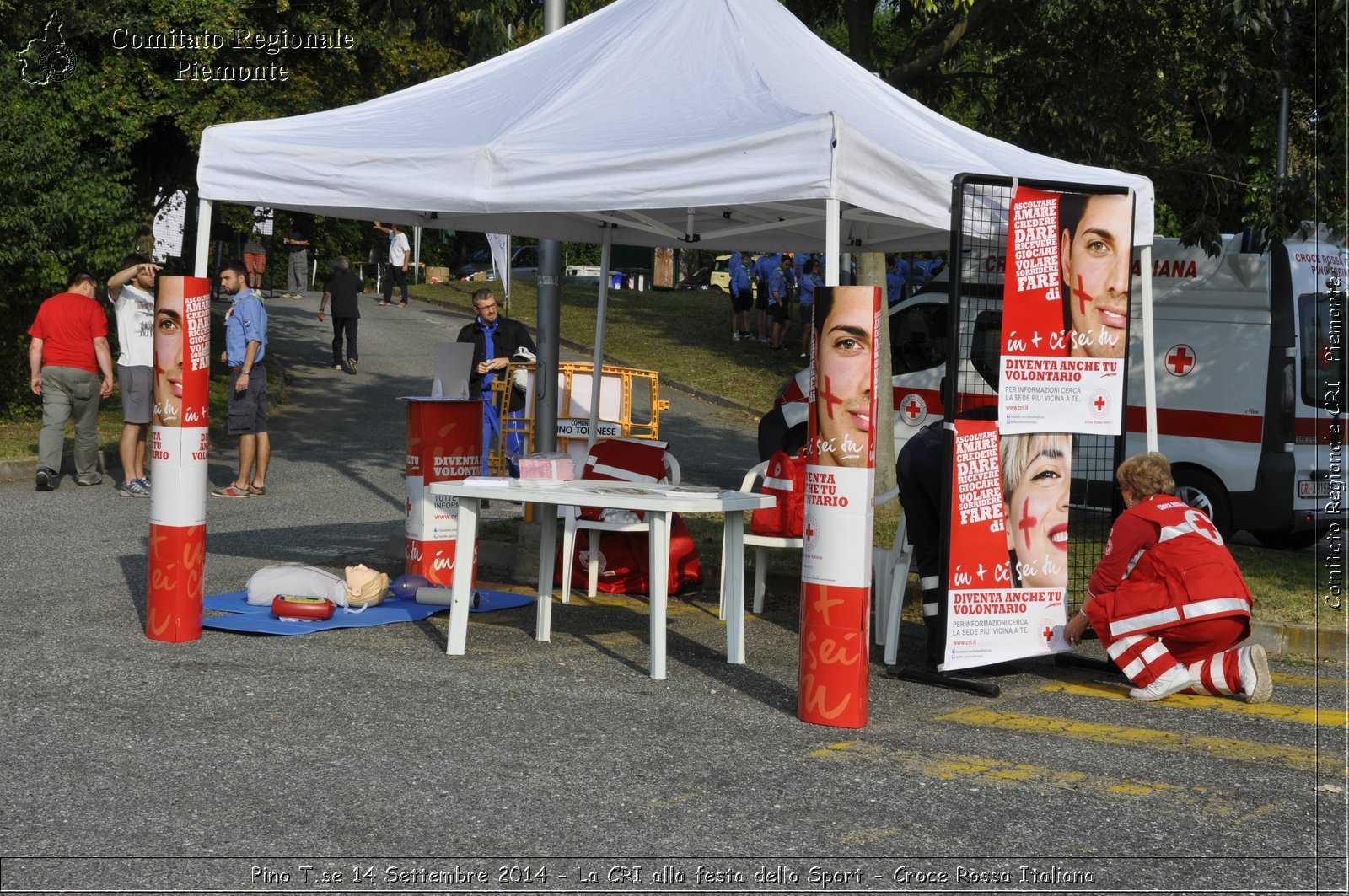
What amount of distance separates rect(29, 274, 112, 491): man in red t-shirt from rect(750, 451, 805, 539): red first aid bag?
23.8 ft

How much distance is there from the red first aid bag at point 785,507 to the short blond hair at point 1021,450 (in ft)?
4.90

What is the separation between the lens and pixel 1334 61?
36.8 ft

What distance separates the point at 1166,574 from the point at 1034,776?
1912mm

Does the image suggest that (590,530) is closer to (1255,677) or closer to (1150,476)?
(1150,476)

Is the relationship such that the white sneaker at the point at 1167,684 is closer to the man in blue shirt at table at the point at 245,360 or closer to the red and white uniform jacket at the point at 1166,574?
the red and white uniform jacket at the point at 1166,574

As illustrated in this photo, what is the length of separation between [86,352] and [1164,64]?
10094 millimetres

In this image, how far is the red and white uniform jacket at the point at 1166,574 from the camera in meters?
7.13

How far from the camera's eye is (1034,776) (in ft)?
18.8

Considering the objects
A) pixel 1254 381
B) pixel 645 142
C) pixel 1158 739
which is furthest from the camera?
pixel 1254 381

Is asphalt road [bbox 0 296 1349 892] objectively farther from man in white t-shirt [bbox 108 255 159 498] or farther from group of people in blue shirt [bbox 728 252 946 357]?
group of people in blue shirt [bbox 728 252 946 357]

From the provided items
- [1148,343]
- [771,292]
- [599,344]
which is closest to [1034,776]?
[1148,343]

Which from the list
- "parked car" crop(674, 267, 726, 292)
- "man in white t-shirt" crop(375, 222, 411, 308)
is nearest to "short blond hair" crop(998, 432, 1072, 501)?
"man in white t-shirt" crop(375, 222, 411, 308)

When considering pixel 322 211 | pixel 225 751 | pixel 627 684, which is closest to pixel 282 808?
pixel 225 751

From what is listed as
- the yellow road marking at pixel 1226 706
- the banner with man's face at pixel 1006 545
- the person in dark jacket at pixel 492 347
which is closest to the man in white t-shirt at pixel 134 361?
the person in dark jacket at pixel 492 347
